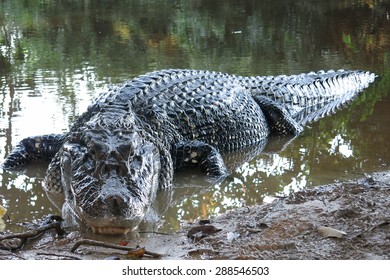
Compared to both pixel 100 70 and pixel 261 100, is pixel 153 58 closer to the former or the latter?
pixel 100 70

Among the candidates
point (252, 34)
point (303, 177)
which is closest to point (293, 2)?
point (252, 34)

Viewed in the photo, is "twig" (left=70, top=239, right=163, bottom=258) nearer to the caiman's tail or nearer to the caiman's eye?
the caiman's eye

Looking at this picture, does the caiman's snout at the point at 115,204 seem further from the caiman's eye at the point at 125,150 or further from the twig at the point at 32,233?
the caiman's eye at the point at 125,150

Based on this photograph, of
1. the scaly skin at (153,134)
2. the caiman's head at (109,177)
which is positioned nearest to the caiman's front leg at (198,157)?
the scaly skin at (153,134)

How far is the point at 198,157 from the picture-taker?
17.6ft

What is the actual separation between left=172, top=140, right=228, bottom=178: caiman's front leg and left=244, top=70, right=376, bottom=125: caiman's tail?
1723mm

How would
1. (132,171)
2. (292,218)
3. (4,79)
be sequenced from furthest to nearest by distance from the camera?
(4,79)
(132,171)
(292,218)

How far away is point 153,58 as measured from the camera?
1038cm

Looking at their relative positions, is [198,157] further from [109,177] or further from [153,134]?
[109,177]

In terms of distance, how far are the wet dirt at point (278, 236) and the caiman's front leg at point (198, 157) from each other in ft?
3.16

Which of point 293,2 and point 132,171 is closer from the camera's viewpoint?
point 132,171

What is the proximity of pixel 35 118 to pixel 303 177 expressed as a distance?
292 cm

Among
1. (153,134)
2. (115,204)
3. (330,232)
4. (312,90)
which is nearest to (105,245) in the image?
(115,204)

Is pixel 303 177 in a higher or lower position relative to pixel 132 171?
lower
